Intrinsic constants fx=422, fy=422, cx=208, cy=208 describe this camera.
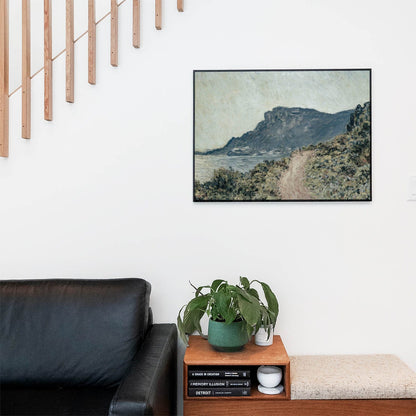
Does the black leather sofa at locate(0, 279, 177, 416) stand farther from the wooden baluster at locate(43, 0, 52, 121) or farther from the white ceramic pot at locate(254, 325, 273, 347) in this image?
the wooden baluster at locate(43, 0, 52, 121)

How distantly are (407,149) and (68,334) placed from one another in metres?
1.93

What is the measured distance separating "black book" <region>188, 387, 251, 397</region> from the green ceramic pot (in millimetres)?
167

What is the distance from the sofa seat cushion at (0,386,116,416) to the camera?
1.61 meters

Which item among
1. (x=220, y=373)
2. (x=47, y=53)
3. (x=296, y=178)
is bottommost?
(x=220, y=373)

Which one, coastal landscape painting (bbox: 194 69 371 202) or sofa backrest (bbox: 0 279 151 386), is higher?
coastal landscape painting (bbox: 194 69 371 202)

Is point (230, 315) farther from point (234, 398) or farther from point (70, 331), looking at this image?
point (70, 331)

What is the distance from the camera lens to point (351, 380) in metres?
1.88

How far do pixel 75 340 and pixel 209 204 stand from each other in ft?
3.06

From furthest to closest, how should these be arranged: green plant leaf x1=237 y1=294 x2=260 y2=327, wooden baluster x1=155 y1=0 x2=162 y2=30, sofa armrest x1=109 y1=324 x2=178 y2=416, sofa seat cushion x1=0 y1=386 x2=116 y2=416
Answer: wooden baluster x1=155 y1=0 x2=162 y2=30 < green plant leaf x1=237 y1=294 x2=260 y2=327 < sofa seat cushion x1=0 y1=386 x2=116 y2=416 < sofa armrest x1=109 y1=324 x2=178 y2=416

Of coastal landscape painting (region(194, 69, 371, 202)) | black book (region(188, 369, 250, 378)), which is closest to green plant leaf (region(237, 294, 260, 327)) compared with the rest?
black book (region(188, 369, 250, 378))

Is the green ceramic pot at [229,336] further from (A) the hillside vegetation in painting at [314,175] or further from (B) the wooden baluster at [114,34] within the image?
(B) the wooden baluster at [114,34]

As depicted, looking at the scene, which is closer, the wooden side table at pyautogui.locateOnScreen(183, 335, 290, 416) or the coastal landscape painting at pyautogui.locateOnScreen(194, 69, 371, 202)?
the wooden side table at pyautogui.locateOnScreen(183, 335, 290, 416)

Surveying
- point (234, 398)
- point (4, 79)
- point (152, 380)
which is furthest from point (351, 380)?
point (4, 79)

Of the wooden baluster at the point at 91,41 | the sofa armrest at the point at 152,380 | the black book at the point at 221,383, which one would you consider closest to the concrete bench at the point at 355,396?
the black book at the point at 221,383
